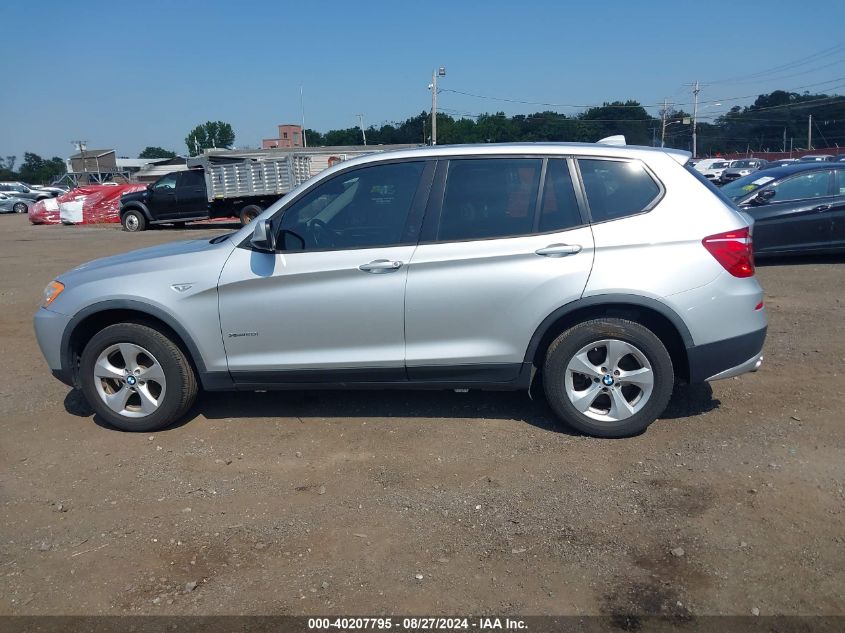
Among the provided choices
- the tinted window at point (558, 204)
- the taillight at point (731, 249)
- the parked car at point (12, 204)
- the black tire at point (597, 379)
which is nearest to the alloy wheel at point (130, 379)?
the black tire at point (597, 379)

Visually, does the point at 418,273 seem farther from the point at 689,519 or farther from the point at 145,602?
the point at 145,602

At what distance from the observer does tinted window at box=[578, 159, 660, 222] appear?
445 centimetres

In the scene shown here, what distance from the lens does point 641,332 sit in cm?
437

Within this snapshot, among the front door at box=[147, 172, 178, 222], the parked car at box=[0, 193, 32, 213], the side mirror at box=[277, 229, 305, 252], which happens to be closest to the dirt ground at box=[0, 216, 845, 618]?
the side mirror at box=[277, 229, 305, 252]

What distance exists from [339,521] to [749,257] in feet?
9.57

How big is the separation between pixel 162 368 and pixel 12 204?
41.4 meters

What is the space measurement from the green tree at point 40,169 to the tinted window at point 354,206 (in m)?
89.5

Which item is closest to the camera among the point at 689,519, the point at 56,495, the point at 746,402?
the point at 689,519

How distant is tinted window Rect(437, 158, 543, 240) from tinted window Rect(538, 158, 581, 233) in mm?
69

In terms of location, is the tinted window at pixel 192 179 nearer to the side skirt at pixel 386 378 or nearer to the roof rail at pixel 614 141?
the side skirt at pixel 386 378

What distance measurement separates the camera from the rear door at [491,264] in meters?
4.38

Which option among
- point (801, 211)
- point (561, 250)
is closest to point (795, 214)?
point (801, 211)

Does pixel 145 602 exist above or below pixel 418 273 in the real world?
below

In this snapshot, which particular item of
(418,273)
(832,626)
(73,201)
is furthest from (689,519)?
(73,201)
